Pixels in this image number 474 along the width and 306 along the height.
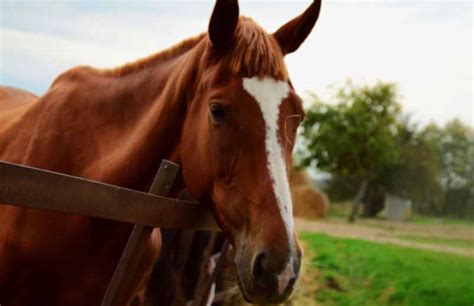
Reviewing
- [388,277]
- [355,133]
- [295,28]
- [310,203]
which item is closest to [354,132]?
[355,133]

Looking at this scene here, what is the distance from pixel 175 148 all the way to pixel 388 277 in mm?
7524

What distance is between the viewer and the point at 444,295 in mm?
8383

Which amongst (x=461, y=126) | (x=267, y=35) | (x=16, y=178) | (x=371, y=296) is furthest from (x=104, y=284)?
(x=461, y=126)

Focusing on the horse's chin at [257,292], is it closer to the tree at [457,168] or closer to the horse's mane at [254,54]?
the horse's mane at [254,54]

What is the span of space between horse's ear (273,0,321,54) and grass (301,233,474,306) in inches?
220

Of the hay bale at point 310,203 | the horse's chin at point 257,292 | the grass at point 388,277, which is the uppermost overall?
the horse's chin at point 257,292

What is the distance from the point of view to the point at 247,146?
2.27m

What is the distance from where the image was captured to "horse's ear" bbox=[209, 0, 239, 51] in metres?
2.41

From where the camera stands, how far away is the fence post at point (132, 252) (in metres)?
2.26

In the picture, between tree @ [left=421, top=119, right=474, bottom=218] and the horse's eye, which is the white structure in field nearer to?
tree @ [left=421, top=119, right=474, bottom=218]

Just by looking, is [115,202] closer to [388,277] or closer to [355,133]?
[388,277]

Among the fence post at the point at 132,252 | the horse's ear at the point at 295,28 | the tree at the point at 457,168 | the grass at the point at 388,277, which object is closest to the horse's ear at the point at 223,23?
the horse's ear at the point at 295,28

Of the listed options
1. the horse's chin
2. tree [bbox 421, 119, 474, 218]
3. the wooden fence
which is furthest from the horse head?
tree [bbox 421, 119, 474, 218]

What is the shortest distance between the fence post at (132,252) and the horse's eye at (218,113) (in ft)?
0.88
